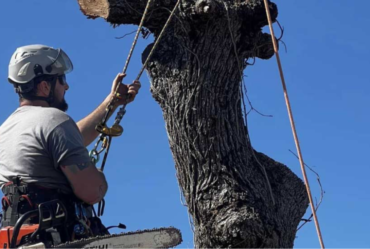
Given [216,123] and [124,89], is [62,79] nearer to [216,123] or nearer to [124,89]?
[124,89]

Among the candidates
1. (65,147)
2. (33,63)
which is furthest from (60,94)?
(65,147)

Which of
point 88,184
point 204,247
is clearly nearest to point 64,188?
point 88,184

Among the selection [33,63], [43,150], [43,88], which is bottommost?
[43,150]

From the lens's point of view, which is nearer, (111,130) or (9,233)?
(9,233)

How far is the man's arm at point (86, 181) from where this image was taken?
4.13 metres

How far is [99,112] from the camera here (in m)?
5.13

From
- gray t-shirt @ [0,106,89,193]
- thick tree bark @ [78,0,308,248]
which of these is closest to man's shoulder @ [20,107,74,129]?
gray t-shirt @ [0,106,89,193]

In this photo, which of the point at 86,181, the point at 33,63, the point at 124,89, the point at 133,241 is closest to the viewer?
the point at 133,241

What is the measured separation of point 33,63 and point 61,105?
0.28 metres

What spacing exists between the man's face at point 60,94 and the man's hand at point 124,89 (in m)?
0.49

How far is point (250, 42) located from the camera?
Answer: 5.14 meters

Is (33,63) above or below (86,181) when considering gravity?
above

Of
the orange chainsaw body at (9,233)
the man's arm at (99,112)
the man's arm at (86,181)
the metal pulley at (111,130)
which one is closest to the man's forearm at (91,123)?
the man's arm at (99,112)

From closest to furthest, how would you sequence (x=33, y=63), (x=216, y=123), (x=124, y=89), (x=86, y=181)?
(x=86, y=181) < (x=33, y=63) < (x=216, y=123) < (x=124, y=89)
